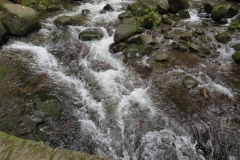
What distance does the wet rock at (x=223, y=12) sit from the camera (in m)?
9.95

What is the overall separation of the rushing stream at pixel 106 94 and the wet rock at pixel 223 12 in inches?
122

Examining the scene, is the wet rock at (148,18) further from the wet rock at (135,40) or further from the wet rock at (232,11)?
the wet rock at (232,11)

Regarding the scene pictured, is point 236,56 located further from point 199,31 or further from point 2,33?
point 2,33

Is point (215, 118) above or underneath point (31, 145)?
underneath

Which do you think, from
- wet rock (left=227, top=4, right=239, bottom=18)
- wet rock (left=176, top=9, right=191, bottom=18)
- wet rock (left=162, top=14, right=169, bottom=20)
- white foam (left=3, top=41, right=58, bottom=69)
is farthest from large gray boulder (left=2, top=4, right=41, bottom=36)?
wet rock (left=227, top=4, right=239, bottom=18)

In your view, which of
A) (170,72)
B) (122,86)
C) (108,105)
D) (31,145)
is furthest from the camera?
(170,72)

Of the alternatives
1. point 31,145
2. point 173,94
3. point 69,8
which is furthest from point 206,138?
point 69,8

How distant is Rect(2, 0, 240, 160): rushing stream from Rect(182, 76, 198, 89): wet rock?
282 mm

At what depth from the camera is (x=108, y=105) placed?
598 centimetres

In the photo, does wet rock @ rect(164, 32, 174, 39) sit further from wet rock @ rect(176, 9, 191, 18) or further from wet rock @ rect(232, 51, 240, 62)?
wet rock @ rect(232, 51, 240, 62)


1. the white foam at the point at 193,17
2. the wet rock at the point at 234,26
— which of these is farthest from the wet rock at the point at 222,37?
the white foam at the point at 193,17

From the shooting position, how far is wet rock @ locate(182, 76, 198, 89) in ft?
21.2

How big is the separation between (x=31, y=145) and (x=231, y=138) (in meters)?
4.60

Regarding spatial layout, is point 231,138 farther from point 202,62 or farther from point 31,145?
point 31,145
